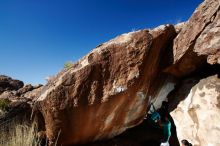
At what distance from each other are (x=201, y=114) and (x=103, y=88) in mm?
2555

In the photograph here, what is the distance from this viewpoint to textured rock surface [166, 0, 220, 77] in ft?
20.9

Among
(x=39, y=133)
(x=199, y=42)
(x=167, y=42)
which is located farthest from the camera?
(x=167, y=42)

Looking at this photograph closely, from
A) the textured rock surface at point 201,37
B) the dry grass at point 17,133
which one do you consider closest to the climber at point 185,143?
the textured rock surface at point 201,37

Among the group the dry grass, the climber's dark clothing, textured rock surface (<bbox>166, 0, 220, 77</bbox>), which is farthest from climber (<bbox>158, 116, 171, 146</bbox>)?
the dry grass

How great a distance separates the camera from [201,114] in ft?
21.6

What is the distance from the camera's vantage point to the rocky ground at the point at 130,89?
6.22 m

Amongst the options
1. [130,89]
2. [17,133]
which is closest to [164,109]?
[130,89]

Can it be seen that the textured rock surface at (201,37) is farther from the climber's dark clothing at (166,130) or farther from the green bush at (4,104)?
the green bush at (4,104)

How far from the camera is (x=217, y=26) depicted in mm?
6391

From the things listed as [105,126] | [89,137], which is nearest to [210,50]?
[105,126]

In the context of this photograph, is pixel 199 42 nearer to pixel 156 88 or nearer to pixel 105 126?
pixel 156 88

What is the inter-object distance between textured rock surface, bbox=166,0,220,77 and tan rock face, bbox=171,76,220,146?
71cm

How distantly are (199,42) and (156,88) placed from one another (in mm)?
1749

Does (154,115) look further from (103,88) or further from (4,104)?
(4,104)
